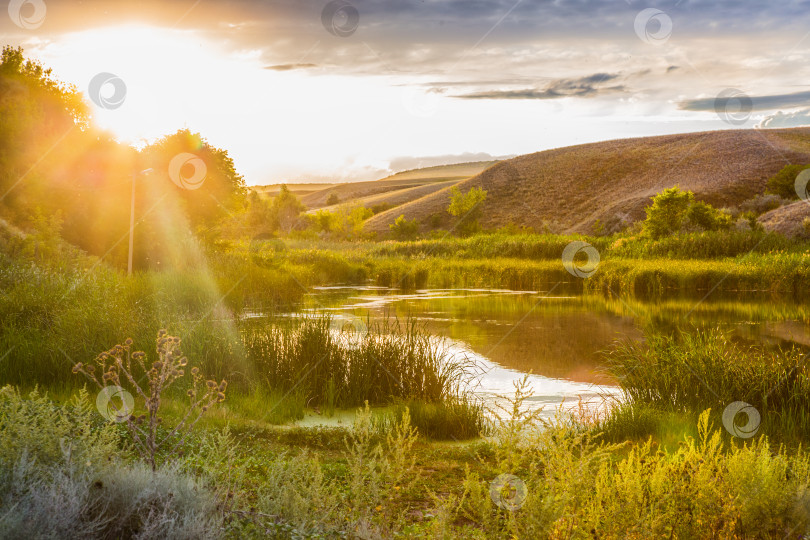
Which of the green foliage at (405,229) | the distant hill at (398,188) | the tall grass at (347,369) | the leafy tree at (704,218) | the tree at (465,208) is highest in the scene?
the distant hill at (398,188)

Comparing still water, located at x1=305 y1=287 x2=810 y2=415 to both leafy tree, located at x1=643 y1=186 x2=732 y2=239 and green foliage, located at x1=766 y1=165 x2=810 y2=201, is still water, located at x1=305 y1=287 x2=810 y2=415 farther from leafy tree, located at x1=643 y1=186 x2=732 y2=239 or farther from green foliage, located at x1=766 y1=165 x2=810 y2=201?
green foliage, located at x1=766 y1=165 x2=810 y2=201

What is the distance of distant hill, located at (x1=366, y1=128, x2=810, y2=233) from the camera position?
65.4 meters

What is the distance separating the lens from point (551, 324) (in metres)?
18.2

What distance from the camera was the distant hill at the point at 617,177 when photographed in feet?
214

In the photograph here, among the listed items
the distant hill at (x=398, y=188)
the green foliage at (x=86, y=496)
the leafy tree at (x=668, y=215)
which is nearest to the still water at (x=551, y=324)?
the green foliage at (x=86, y=496)

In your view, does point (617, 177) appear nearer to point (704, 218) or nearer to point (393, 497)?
point (704, 218)

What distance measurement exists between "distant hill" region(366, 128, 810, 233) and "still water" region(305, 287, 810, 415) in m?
36.5

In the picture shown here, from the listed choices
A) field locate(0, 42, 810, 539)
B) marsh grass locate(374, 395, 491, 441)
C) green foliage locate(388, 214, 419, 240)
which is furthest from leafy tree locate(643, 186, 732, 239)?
green foliage locate(388, 214, 419, 240)

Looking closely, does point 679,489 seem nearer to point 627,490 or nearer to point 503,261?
point 627,490

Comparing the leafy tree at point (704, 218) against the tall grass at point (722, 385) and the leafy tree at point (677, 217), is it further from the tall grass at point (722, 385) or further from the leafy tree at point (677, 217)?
the tall grass at point (722, 385)

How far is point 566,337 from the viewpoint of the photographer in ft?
52.9

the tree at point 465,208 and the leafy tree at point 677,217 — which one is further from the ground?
the tree at point 465,208

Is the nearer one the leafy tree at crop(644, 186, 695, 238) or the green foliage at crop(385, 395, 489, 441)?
the green foliage at crop(385, 395, 489, 441)

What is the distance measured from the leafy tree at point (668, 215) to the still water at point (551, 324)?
13451 millimetres
